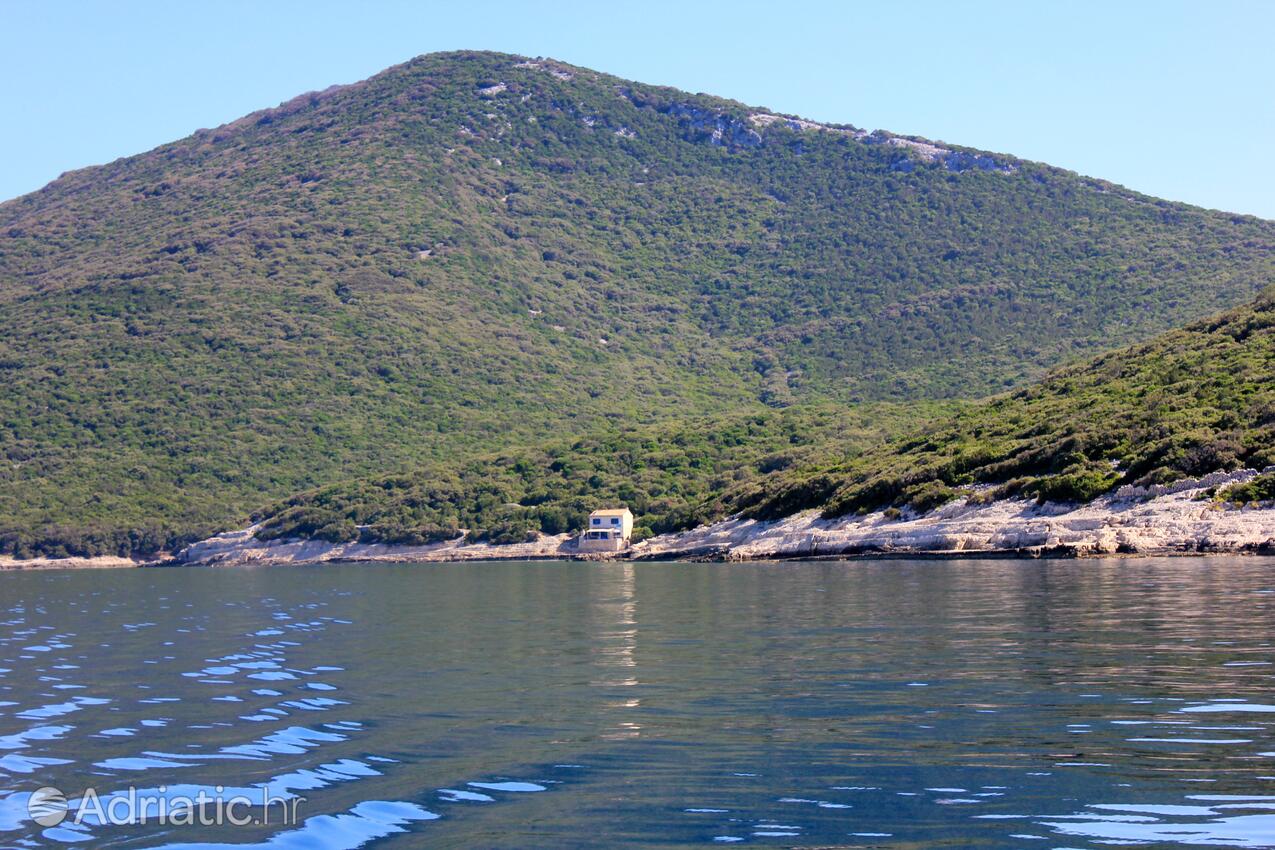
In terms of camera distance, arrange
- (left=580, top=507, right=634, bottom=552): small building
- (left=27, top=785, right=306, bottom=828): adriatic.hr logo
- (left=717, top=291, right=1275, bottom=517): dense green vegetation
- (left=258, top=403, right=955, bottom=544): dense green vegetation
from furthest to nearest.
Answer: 1. (left=258, top=403, right=955, bottom=544): dense green vegetation
2. (left=580, top=507, right=634, bottom=552): small building
3. (left=717, top=291, right=1275, bottom=517): dense green vegetation
4. (left=27, top=785, right=306, bottom=828): adriatic.hr logo

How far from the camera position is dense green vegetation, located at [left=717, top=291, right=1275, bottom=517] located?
161 feet

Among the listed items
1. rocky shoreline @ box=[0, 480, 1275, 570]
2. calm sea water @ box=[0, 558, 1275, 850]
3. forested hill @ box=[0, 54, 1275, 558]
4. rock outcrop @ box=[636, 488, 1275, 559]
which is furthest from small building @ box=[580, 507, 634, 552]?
calm sea water @ box=[0, 558, 1275, 850]

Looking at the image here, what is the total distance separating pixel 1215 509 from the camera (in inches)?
1708

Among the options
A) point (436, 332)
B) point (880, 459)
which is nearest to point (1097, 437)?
point (880, 459)

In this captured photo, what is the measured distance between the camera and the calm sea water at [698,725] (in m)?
10.3

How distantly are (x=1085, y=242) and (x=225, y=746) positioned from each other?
600 feet

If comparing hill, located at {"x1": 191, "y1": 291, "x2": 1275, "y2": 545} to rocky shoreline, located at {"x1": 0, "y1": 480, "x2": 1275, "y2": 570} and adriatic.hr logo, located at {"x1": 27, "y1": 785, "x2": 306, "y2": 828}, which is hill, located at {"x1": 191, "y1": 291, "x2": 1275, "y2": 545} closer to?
rocky shoreline, located at {"x1": 0, "y1": 480, "x2": 1275, "y2": 570}

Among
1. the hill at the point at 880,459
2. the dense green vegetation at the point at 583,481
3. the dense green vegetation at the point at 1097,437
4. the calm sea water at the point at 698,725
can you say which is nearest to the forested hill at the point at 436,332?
the dense green vegetation at the point at 583,481

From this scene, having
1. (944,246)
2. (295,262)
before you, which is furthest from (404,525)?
(944,246)

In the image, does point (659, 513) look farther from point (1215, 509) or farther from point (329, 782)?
point (329, 782)

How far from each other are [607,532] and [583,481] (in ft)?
60.2

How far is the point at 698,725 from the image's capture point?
570 inches

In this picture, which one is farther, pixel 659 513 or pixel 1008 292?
pixel 1008 292

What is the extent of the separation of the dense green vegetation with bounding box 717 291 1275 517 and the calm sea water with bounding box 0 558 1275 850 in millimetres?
19579
